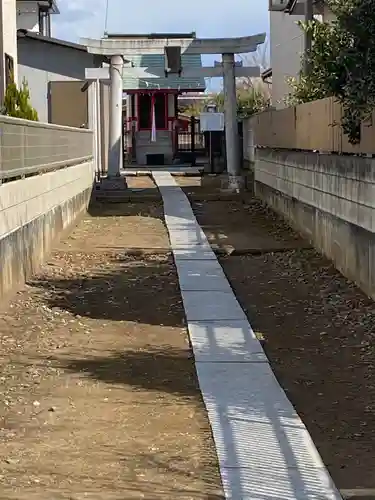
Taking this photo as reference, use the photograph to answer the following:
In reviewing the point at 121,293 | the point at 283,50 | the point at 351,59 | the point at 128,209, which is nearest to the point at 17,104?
the point at 128,209

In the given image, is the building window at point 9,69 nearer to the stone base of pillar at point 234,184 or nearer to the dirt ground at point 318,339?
the dirt ground at point 318,339

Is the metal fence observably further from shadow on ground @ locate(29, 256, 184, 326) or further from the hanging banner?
the hanging banner

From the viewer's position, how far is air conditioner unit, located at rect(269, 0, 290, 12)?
24956 millimetres

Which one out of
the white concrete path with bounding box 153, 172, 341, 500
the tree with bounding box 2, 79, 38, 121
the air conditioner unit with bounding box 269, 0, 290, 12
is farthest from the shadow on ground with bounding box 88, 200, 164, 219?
the white concrete path with bounding box 153, 172, 341, 500

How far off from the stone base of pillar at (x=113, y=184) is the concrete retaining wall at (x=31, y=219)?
6.67 metres

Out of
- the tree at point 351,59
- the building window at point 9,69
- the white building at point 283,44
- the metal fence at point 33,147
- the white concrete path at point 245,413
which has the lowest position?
the white concrete path at point 245,413

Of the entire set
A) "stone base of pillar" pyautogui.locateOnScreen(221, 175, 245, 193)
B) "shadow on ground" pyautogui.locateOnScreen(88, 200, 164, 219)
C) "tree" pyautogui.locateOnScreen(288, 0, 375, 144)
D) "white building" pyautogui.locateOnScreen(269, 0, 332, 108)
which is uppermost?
"white building" pyautogui.locateOnScreen(269, 0, 332, 108)

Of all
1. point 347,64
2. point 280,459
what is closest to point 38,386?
point 280,459

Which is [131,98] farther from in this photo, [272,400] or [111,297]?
[272,400]

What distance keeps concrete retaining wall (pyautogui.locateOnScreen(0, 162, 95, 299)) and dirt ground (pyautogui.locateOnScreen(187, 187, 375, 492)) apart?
7.91 ft

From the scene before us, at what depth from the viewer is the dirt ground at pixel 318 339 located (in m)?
5.34

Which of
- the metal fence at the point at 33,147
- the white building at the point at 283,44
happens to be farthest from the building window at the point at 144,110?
the metal fence at the point at 33,147

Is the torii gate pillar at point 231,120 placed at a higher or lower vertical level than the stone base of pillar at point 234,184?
higher

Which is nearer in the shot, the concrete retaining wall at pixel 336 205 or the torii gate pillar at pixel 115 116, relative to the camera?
the concrete retaining wall at pixel 336 205
